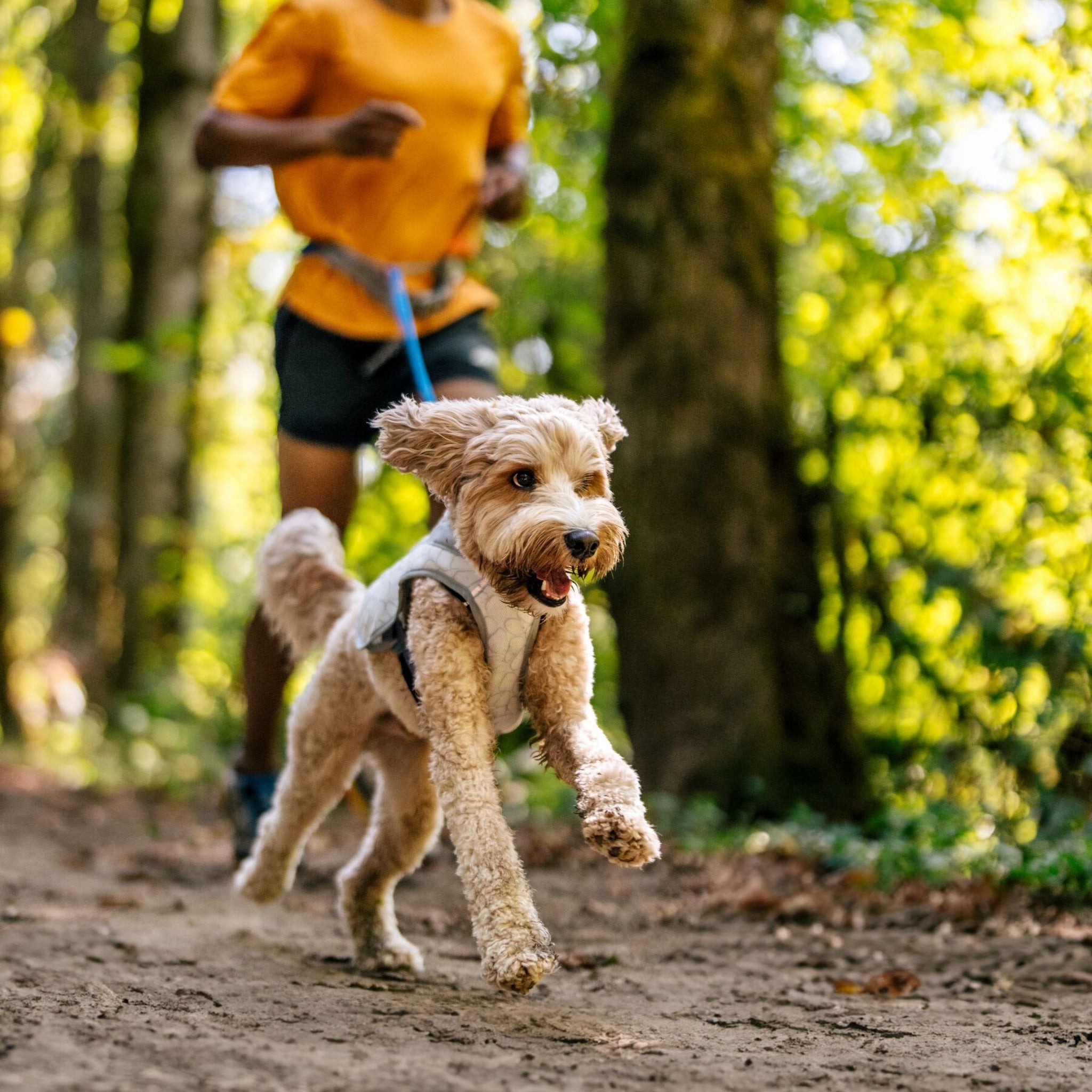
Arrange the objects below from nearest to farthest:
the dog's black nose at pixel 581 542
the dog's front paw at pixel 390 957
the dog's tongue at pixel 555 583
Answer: the dog's black nose at pixel 581 542
the dog's tongue at pixel 555 583
the dog's front paw at pixel 390 957

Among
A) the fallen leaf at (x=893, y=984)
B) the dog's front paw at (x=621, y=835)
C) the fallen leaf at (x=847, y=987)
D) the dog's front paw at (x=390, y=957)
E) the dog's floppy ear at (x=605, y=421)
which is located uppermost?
the dog's floppy ear at (x=605, y=421)

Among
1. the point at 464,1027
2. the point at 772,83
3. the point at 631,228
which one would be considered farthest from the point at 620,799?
the point at 772,83

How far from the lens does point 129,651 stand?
37.4 ft

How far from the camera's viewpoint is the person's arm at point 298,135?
3529mm

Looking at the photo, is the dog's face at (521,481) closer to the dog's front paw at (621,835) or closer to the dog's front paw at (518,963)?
the dog's front paw at (621,835)

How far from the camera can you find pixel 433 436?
115 inches

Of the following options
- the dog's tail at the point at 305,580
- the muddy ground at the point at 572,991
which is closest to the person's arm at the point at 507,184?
the dog's tail at the point at 305,580

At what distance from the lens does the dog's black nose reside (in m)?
2.65

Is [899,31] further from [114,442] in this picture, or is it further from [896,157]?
[114,442]

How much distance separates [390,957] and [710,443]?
3.14 m

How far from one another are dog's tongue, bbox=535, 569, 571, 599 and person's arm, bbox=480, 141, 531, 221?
1.74 meters

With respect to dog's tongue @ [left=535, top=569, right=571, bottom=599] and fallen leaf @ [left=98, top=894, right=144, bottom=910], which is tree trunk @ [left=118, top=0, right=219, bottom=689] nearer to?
fallen leaf @ [left=98, top=894, right=144, bottom=910]

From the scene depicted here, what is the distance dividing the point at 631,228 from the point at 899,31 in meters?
2.13

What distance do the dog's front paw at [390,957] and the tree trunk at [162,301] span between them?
8044 mm
